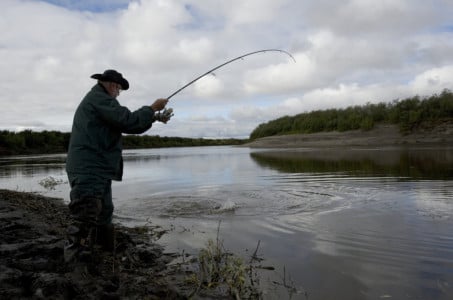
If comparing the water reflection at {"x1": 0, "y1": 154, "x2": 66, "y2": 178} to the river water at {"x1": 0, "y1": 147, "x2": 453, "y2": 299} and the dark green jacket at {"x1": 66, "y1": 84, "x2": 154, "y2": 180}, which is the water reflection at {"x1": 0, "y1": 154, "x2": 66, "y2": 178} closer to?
the river water at {"x1": 0, "y1": 147, "x2": 453, "y2": 299}

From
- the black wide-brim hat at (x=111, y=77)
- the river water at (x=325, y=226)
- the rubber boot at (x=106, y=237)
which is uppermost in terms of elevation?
the black wide-brim hat at (x=111, y=77)

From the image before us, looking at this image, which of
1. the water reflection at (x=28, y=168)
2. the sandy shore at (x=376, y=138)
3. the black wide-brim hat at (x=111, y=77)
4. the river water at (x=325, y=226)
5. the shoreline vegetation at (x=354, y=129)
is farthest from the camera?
the shoreline vegetation at (x=354, y=129)

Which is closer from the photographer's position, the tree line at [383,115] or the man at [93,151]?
the man at [93,151]

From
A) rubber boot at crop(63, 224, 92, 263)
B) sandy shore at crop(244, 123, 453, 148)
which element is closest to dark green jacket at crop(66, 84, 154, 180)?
rubber boot at crop(63, 224, 92, 263)

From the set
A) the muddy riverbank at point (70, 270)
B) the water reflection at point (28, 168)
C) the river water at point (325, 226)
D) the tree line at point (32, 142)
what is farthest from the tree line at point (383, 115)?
the muddy riverbank at point (70, 270)

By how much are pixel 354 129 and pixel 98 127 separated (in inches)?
1685

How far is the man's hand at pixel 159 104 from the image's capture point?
5051mm

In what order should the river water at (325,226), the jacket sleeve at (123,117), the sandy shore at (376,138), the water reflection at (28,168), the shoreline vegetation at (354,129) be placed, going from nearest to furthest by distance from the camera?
the river water at (325,226) < the jacket sleeve at (123,117) < the water reflection at (28,168) < the sandy shore at (376,138) < the shoreline vegetation at (354,129)

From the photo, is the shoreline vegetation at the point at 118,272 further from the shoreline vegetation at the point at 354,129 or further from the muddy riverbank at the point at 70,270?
the shoreline vegetation at the point at 354,129

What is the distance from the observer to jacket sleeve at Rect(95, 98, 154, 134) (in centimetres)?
467

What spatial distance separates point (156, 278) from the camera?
15.0ft

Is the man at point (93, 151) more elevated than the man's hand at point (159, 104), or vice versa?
the man's hand at point (159, 104)

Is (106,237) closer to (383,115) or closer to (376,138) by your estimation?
(376,138)

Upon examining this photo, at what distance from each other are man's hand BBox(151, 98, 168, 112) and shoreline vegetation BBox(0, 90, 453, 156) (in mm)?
37744
